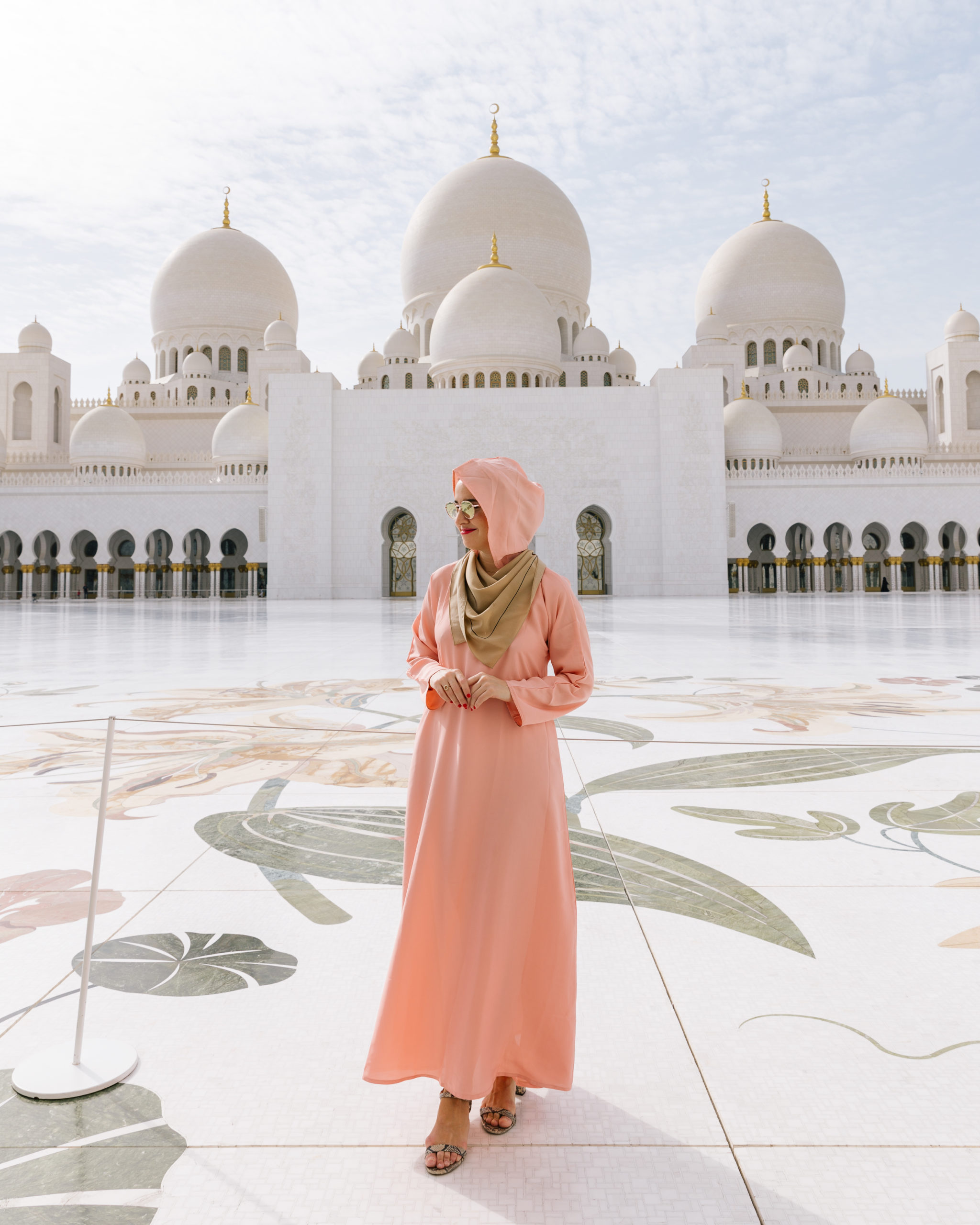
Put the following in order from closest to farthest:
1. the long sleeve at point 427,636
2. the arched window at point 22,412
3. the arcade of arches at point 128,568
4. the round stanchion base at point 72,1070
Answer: the round stanchion base at point 72,1070
the long sleeve at point 427,636
the arcade of arches at point 128,568
the arched window at point 22,412

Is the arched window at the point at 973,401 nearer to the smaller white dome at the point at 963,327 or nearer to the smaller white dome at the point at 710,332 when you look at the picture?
the smaller white dome at the point at 963,327

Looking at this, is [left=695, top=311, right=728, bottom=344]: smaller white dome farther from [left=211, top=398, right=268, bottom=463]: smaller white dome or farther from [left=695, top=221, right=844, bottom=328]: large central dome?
[left=211, top=398, right=268, bottom=463]: smaller white dome

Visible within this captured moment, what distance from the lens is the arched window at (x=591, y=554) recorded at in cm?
2181

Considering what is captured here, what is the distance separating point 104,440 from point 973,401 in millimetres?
25609

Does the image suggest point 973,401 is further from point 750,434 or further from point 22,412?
point 22,412

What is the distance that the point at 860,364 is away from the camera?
95.7 feet

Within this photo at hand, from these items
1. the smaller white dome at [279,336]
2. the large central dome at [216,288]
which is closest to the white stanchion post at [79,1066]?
the smaller white dome at [279,336]

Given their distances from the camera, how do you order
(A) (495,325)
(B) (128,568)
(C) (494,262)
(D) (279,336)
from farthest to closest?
(D) (279,336) → (B) (128,568) → (C) (494,262) → (A) (495,325)

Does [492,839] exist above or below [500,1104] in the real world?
above

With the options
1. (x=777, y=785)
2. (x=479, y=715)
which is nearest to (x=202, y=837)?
(x=479, y=715)

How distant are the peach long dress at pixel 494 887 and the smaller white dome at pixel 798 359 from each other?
2960 centimetres

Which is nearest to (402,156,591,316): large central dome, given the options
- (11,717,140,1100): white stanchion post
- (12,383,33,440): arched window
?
(12,383,33,440): arched window

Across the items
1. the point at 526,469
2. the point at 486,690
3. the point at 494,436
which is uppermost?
the point at 494,436

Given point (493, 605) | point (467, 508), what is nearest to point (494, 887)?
point (493, 605)
